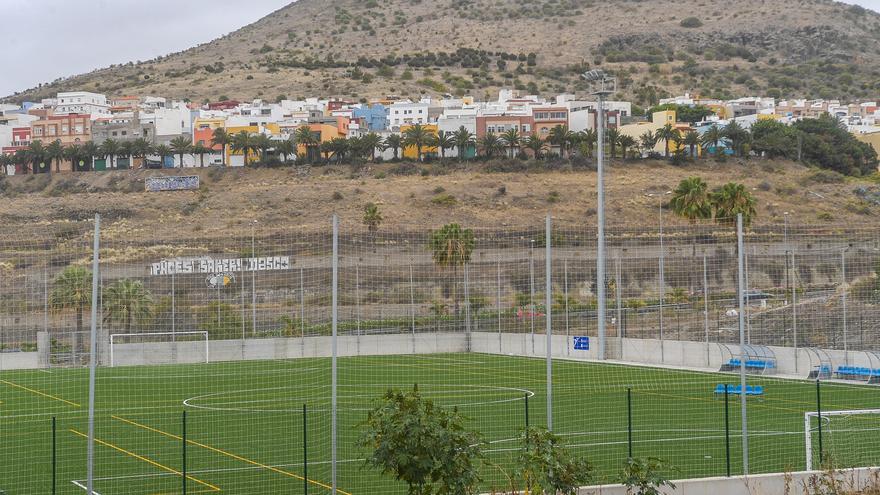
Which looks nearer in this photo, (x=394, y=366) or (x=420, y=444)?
(x=420, y=444)

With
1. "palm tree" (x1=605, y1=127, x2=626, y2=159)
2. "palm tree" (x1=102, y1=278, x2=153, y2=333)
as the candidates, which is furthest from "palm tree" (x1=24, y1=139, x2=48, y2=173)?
"palm tree" (x1=102, y1=278, x2=153, y2=333)

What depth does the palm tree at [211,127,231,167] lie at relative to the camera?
8926 cm

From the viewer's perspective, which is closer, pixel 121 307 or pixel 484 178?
pixel 121 307

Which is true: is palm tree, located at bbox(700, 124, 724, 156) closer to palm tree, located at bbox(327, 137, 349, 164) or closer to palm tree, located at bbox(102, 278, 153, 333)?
palm tree, located at bbox(327, 137, 349, 164)

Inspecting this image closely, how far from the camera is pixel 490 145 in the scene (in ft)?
282

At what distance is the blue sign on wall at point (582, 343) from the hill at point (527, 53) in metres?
103

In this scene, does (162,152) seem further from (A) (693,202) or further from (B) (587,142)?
(A) (693,202)

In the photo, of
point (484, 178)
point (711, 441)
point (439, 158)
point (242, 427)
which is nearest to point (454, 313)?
point (242, 427)

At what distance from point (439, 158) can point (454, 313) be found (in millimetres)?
53927

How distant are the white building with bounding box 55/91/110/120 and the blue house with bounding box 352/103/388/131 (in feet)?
93.0

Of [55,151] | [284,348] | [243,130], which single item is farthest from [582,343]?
[55,151]

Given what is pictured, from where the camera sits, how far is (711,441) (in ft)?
55.3

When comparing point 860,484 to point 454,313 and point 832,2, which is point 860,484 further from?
point 832,2

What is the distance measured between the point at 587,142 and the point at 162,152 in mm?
34672
